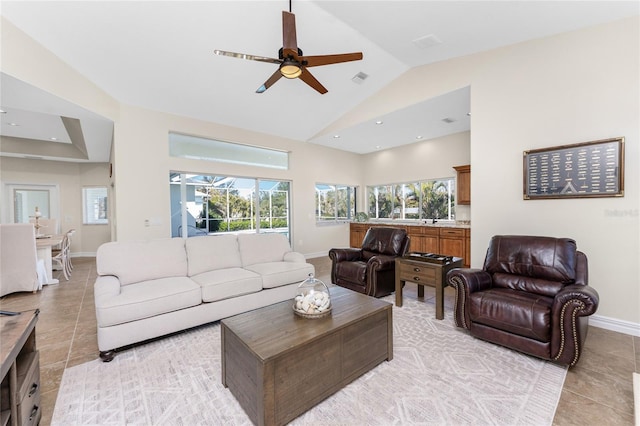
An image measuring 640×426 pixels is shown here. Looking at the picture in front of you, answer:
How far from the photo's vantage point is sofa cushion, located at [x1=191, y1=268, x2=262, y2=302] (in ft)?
9.46

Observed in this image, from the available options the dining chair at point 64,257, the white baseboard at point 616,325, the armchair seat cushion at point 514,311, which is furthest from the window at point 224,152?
the white baseboard at point 616,325

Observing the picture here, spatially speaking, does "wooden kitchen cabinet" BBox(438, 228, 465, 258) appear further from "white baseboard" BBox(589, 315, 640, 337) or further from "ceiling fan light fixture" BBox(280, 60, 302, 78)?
"ceiling fan light fixture" BBox(280, 60, 302, 78)

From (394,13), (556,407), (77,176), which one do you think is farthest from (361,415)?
(77,176)

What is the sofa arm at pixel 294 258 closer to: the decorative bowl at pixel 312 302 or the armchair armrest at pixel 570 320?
the decorative bowl at pixel 312 302

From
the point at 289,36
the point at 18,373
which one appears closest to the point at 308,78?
the point at 289,36

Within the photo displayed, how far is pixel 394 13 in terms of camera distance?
3125 mm

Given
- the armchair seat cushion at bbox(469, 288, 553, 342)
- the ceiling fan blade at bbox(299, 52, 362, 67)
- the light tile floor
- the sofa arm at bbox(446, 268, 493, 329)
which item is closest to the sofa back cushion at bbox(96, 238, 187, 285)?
the light tile floor

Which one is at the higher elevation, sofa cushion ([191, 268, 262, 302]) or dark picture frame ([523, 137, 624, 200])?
dark picture frame ([523, 137, 624, 200])

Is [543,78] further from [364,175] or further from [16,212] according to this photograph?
[16,212]

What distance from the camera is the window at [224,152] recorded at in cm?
525

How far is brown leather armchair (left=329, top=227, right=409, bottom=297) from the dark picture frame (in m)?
1.80

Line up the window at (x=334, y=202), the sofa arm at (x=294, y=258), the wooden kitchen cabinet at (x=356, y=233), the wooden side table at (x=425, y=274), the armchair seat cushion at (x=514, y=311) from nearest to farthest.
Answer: the armchair seat cushion at (x=514, y=311) → the wooden side table at (x=425, y=274) → the sofa arm at (x=294, y=258) → the window at (x=334, y=202) → the wooden kitchen cabinet at (x=356, y=233)

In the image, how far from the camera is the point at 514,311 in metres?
2.33

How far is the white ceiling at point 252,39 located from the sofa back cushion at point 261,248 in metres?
2.57
